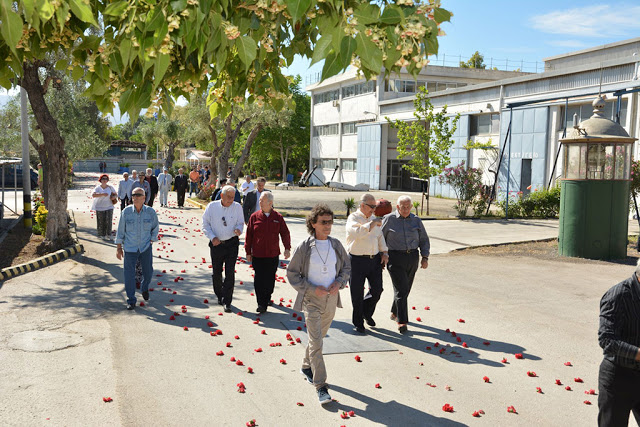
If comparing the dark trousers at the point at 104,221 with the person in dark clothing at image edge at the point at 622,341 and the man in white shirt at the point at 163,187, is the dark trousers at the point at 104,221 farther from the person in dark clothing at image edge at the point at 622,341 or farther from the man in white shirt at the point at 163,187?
the person in dark clothing at image edge at the point at 622,341

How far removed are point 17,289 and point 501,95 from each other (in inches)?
1208

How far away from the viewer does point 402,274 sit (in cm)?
842

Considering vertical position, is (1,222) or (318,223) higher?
(318,223)

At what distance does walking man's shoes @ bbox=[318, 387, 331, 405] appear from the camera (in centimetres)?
564

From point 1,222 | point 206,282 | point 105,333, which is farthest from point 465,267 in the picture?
point 1,222

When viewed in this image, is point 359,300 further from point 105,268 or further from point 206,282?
point 105,268

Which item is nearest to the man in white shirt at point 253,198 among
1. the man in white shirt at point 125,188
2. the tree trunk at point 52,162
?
the tree trunk at point 52,162

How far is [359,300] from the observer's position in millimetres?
8180

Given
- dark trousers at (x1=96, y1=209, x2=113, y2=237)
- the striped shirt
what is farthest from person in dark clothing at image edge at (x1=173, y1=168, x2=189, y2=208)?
the striped shirt

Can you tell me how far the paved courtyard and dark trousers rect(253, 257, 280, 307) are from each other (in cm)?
31

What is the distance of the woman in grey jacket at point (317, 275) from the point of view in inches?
240

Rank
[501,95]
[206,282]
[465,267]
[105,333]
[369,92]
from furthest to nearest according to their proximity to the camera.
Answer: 1. [369,92]
2. [501,95]
3. [465,267]
4. [206,282]
5. [105,333]

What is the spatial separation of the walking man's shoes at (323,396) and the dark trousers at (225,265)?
12.6 ft

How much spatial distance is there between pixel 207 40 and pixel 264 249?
5.99 metres
